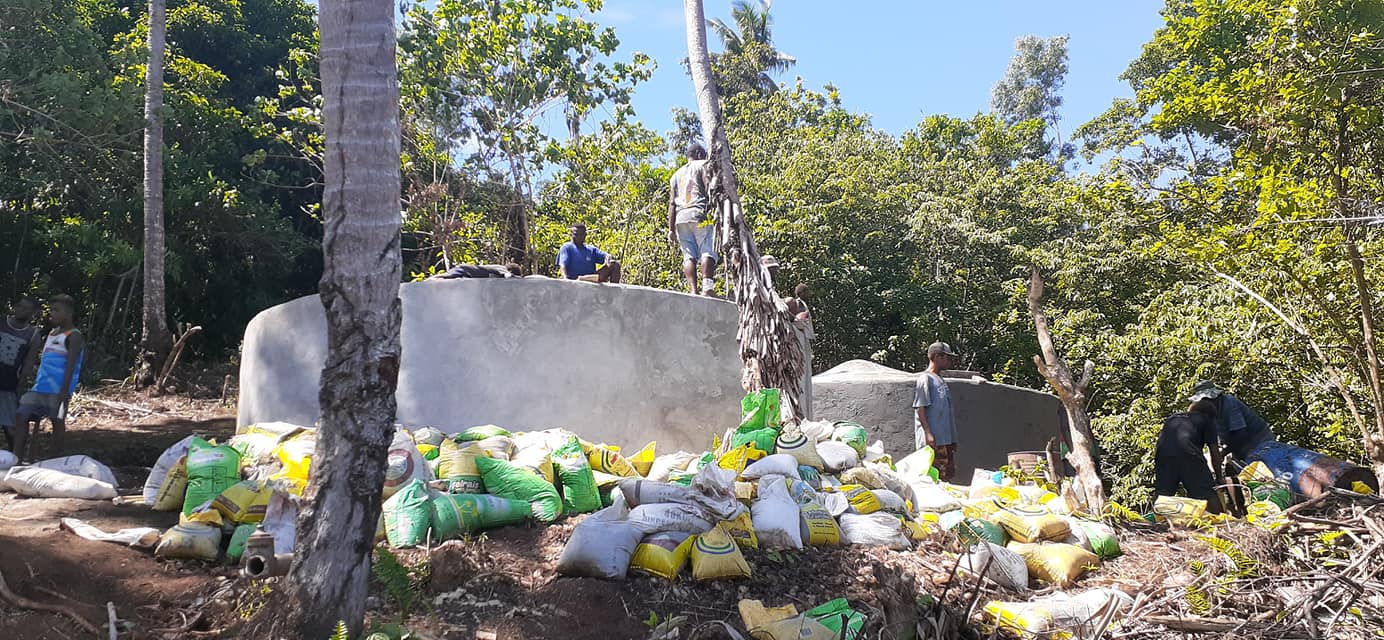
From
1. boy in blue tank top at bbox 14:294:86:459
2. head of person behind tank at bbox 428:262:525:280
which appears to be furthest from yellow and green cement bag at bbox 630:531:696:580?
boy in blue tank top at bbox 14:294:86:459

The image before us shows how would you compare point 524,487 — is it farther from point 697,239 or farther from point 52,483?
point 697,239

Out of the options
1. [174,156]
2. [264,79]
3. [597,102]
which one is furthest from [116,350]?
[597,102]

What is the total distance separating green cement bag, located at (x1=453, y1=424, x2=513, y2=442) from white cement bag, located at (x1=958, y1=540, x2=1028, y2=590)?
276 cm

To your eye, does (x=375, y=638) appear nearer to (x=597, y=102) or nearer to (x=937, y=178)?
(x=597, y=102)

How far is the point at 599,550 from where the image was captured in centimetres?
426

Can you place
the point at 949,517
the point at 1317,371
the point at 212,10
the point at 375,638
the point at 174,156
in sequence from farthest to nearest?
the point at 212,10, the point at 174,156, the point at 1317,371, the point at 949,517, the point at 375,638

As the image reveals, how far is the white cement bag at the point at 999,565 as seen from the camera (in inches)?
189

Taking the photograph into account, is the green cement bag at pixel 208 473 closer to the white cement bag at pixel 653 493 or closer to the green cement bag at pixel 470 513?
the green cement bag at pixel 470 513

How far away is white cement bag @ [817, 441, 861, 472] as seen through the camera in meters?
5.96

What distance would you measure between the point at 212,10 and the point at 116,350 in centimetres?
605

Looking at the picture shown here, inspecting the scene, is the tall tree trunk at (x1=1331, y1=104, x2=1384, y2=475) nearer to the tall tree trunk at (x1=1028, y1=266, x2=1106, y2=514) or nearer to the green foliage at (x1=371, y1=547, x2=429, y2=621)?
the tall tree trunk at (x1=1028, y1=266, x2=1106, y2=514)

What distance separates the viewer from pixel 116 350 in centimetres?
1449

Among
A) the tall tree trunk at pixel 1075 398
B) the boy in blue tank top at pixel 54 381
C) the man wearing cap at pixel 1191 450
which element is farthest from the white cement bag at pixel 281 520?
the man wearing cap at pixel 1191 450

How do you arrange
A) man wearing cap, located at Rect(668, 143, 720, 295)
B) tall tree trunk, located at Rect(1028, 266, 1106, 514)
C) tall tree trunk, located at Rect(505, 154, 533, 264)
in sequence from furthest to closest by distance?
1. tall tree trunk, located at Rect(505, 154, 533, 264)
2. man wearing cap, located at Rect(668, 143, 720, 295)
3. tall tree trunk, located at Rect(1028, 266, 1106, 514)
